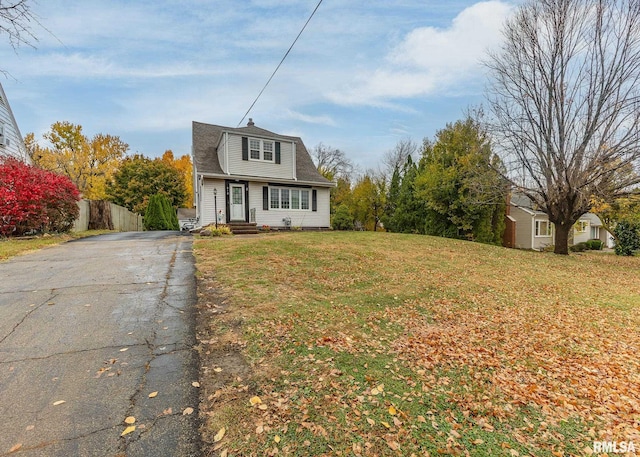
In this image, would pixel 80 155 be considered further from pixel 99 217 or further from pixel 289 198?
pixel 289 198

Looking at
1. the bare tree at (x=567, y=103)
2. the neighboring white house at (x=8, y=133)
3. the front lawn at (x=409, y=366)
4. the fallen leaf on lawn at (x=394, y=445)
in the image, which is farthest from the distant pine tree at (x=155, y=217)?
the fallen leaf on lawn at (x=394, y=445)

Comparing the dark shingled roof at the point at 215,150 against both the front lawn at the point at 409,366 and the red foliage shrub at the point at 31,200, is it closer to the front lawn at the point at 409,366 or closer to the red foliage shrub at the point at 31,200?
the red foliage shrub at the point at 31,200

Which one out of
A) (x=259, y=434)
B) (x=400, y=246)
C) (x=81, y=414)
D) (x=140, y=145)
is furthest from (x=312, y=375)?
(x=140, y=145)

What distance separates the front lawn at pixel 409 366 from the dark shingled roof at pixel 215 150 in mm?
10588

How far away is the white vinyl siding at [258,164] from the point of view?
1503cm

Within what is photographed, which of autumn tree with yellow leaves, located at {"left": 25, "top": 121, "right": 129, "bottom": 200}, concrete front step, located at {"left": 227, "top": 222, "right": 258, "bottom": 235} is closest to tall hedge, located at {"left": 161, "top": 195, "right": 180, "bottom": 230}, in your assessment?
concrete front step, located at {"left": 227, "top": 222, "right": 258, "bottom": 235}

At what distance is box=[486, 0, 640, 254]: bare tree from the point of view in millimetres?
10703

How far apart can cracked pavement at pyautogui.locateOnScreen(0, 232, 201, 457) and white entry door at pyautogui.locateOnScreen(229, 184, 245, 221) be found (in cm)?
966

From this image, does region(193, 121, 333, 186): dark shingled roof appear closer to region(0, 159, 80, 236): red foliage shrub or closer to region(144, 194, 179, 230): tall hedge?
region(0, 159, 80, 236): red foliage shrub

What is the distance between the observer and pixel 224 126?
1862cm

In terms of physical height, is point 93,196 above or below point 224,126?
below

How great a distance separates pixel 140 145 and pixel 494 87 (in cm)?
3267

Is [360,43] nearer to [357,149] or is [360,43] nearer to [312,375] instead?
[312,375]

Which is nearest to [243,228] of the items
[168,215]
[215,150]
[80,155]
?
[215,150]
